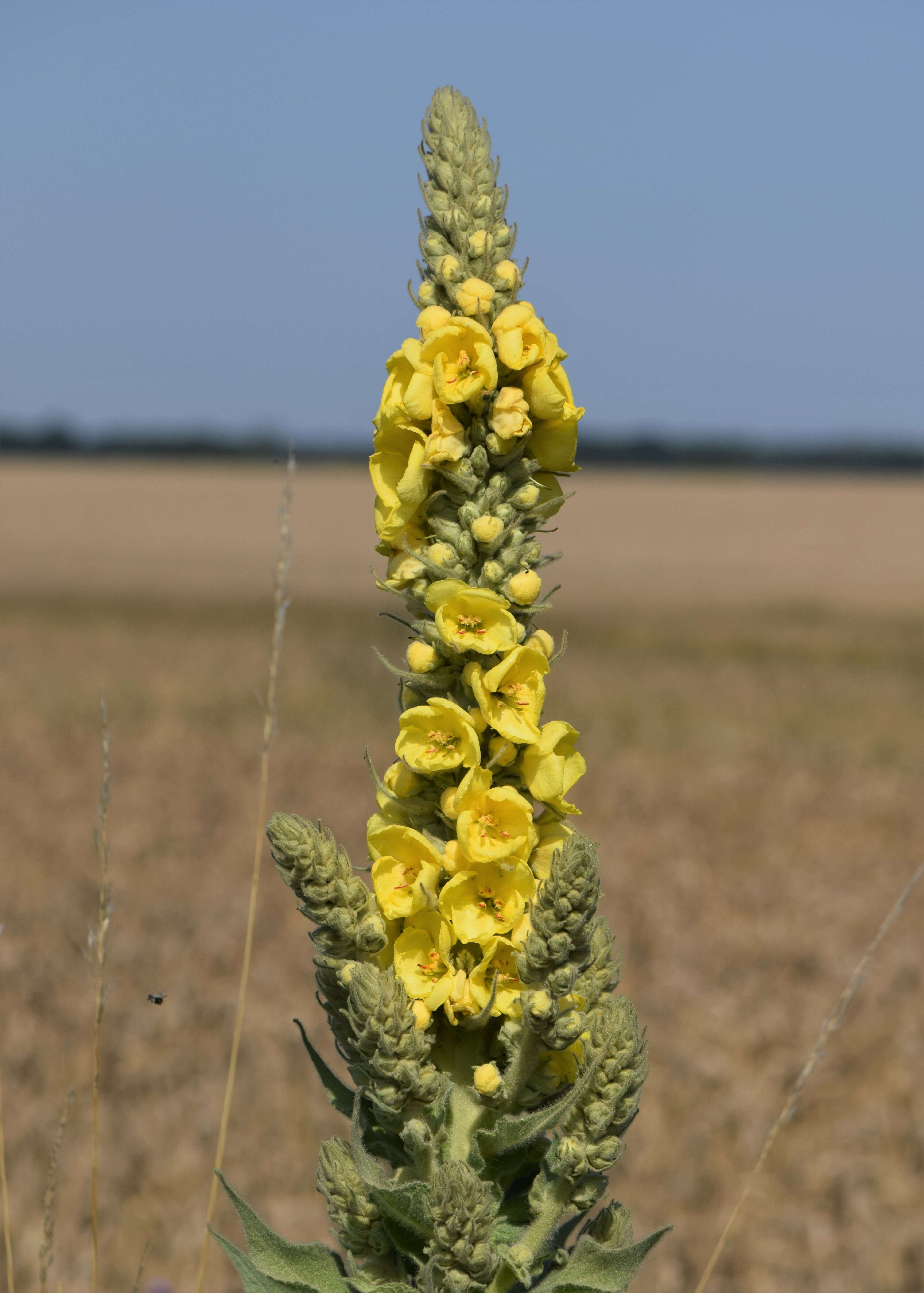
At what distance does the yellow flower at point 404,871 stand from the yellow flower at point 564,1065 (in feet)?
1.24

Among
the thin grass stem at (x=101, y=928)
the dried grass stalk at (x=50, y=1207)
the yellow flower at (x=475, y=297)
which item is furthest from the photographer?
the thin grass stem at (x=101, y=928)

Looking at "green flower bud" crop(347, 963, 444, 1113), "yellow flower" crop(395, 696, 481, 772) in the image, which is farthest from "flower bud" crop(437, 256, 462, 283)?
"green flower bud" crop(347, 963, 444, 1113)

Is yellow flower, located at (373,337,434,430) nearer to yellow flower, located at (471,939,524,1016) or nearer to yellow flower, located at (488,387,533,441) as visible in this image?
yellow flower, located at (488,387,533,441)

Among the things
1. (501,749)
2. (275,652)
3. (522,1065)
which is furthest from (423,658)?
(275,652)

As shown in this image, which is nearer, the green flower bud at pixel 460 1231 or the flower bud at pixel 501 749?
the green flower bud at pixel 460 1231

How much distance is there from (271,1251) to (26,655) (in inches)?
839

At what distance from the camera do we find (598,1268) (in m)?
2.07

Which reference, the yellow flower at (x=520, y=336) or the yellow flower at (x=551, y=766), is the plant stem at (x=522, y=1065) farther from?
the yellow flower at (x=520, y=336)

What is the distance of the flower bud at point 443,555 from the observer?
217 cm

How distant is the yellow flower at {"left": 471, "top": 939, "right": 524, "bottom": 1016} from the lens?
203 centimetres

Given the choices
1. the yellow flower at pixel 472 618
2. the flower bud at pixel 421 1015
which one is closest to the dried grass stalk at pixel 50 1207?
the flower bud at pixel 421 1015

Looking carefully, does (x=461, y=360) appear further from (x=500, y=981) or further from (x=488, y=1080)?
(x=488, y=1080)

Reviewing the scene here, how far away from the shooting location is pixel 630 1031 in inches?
77.4

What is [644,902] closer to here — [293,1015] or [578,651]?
[293,1015]
